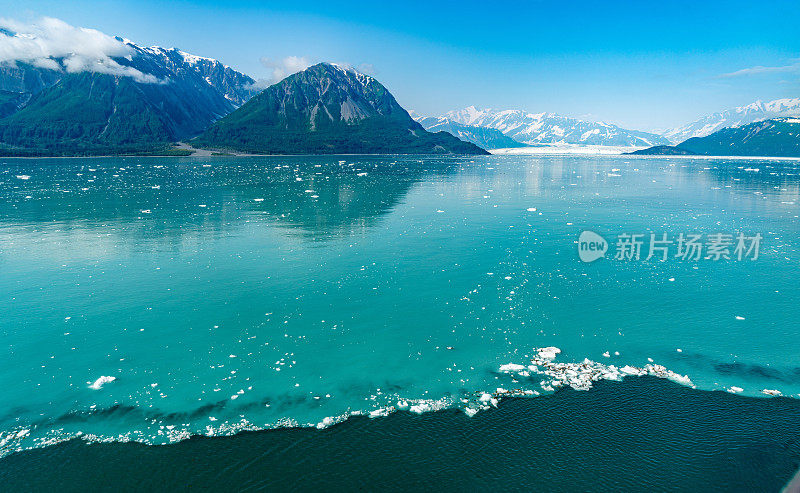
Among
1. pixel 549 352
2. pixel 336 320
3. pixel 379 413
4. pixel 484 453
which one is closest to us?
pixel 484 453

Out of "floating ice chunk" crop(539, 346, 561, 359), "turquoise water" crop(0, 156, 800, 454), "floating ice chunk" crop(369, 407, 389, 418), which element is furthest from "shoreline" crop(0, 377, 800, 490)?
"floating ice chunk" crop(539, 346, 561, 359)

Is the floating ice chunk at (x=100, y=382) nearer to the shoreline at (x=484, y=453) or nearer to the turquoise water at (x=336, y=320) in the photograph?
the turquoise water at (x=336, y=320)

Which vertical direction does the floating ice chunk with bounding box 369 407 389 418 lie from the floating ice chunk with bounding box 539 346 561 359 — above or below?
below

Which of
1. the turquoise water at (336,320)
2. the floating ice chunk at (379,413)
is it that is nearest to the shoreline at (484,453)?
the floating ice chunk at (379,413)

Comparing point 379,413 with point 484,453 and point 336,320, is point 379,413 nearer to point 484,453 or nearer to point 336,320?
point 484,453

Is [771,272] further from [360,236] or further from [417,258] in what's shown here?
[360,236]

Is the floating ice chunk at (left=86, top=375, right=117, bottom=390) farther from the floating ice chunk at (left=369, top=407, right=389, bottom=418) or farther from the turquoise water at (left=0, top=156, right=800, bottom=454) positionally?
the floating ice chunk at (left=369, top=407, right=389, bottom=418)

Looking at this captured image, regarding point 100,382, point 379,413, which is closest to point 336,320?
point 379,413
